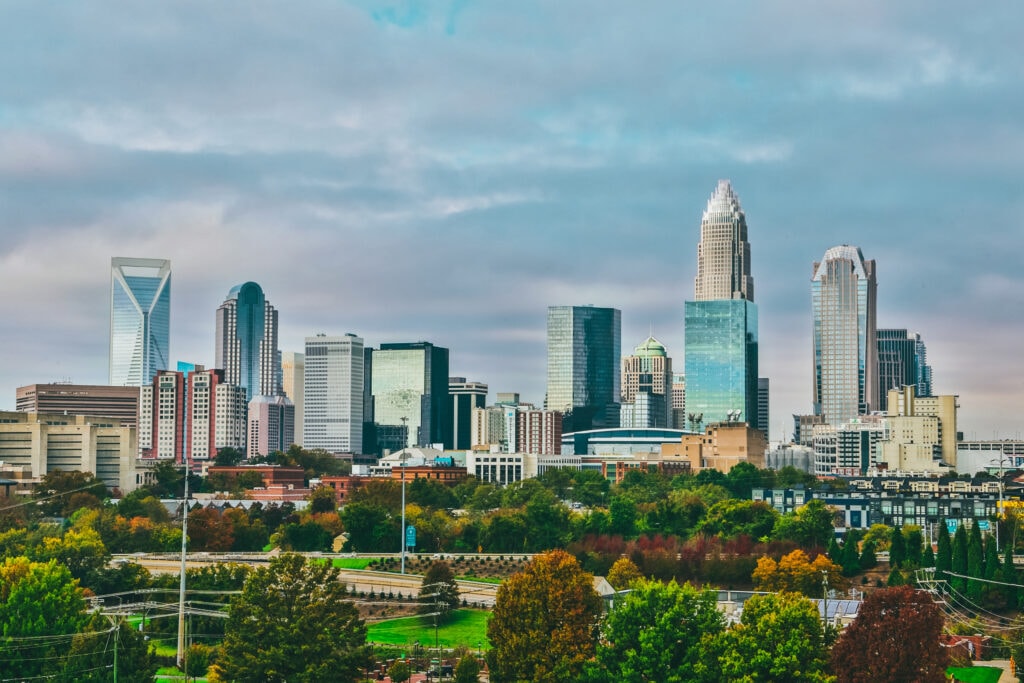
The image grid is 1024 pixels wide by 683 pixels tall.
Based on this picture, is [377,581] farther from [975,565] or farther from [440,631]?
[975,565]

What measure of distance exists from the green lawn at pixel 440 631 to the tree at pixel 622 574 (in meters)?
14.5

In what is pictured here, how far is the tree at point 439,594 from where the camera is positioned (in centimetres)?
10750

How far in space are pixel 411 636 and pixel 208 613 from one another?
622 inches

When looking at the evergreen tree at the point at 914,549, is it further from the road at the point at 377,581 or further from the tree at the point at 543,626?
the tree at the point at 543,626

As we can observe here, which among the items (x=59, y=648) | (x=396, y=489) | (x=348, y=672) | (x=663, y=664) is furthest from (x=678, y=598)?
(x=396, y=489)

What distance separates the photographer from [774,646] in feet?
241

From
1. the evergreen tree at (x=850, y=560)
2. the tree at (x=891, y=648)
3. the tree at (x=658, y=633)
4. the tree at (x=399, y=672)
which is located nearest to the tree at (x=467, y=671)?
the tree at (x=399, y=672)

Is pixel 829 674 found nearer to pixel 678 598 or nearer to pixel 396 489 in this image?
pixel 678 598

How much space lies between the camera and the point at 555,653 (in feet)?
260

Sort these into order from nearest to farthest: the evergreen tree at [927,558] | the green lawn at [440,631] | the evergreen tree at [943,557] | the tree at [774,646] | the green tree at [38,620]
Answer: the tree at [774,646] → the green tree at [38,620] → the green lawn at [440,631] → the evergreen tree at [943,557] → the evergreen tree at [927,558]

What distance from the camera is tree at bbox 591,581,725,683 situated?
7406 cm

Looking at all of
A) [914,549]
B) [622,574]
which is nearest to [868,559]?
[914,549]

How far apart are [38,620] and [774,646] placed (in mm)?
37745

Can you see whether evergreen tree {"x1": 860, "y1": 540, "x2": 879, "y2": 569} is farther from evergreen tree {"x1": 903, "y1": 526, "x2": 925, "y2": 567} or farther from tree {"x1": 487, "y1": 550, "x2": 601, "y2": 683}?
tree {"x1": 487, "y1": 550, "x2": 601, "y2": 683}
